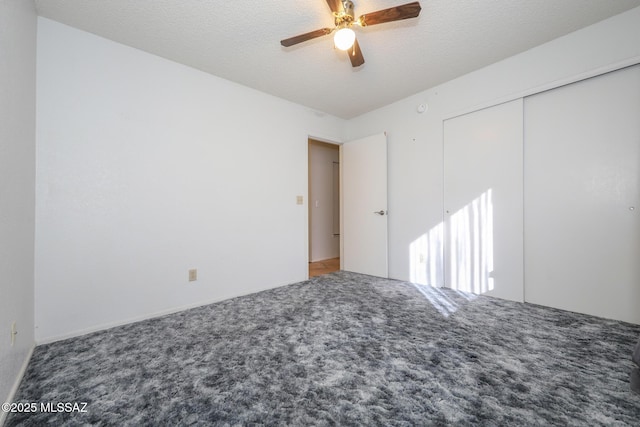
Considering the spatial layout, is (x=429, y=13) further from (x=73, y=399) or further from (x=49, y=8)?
(x=73, y=399)

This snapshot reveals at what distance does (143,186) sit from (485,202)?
138 inches

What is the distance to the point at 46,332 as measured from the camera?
1924 mm

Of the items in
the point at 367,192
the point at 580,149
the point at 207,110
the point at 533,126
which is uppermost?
the point at 207,110

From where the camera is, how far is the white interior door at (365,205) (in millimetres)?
3697

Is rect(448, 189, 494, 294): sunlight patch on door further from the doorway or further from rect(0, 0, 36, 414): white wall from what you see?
rect(0, 0, 36, 414): white wall

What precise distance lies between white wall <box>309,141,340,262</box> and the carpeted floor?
2671 mm

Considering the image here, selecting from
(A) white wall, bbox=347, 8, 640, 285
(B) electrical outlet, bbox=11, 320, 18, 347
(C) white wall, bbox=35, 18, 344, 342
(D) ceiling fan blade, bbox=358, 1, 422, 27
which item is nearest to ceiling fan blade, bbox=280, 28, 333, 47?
(D) ceiling fan blade, bbox=358, 1, 422, 27

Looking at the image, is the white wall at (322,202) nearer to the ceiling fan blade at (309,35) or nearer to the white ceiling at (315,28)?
the white ceiling at (315,28)

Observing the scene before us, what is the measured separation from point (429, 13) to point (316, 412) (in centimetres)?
278

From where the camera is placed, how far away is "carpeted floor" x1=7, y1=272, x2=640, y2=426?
123cm

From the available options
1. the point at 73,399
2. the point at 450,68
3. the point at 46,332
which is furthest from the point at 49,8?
the point at 450,68

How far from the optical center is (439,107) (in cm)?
316

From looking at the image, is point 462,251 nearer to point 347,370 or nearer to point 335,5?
point 347,370

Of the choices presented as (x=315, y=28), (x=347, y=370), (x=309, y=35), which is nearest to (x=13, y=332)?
(x=347, y=370)
